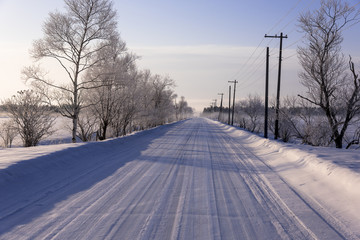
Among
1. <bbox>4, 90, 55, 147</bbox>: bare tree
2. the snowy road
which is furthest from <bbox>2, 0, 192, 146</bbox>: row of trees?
the snowy road

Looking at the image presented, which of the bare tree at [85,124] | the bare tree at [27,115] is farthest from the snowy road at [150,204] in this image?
the bare tree at [85,124]

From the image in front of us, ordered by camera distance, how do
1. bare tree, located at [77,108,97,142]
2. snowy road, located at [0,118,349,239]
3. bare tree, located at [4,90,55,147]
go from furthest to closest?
bare tree, located at [77,108,97,142] → bare tree, located at [4,90,55,147] → snowy road, located at [0,118,349,239]

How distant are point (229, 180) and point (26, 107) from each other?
681 inches

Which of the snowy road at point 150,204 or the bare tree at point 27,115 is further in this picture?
the bare tree at point 27,115

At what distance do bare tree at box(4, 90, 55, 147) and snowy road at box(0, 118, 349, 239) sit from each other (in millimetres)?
11802

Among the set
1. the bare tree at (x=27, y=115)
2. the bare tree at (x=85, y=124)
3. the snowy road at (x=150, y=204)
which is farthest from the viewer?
the bare tree at (x=85, y=124)

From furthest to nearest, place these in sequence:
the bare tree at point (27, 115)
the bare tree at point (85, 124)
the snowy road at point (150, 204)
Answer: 1. the bare tree at point (85, 124)
2. the bare tree at point (27, 115)
3. the snowy road at point (150, 204)

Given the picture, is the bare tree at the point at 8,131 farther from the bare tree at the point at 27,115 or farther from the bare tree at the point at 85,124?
the bare tree at the point at 85,124

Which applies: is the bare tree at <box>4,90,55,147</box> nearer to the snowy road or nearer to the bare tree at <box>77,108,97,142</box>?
the bare tree at <box>77,108,97,142</box>

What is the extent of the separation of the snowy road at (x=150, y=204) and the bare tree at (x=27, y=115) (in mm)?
11802

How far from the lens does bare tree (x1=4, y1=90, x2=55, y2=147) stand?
18.8 meters

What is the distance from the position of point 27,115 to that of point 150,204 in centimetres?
1738

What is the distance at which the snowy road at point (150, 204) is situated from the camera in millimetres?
3982

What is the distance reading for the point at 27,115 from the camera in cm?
1884
